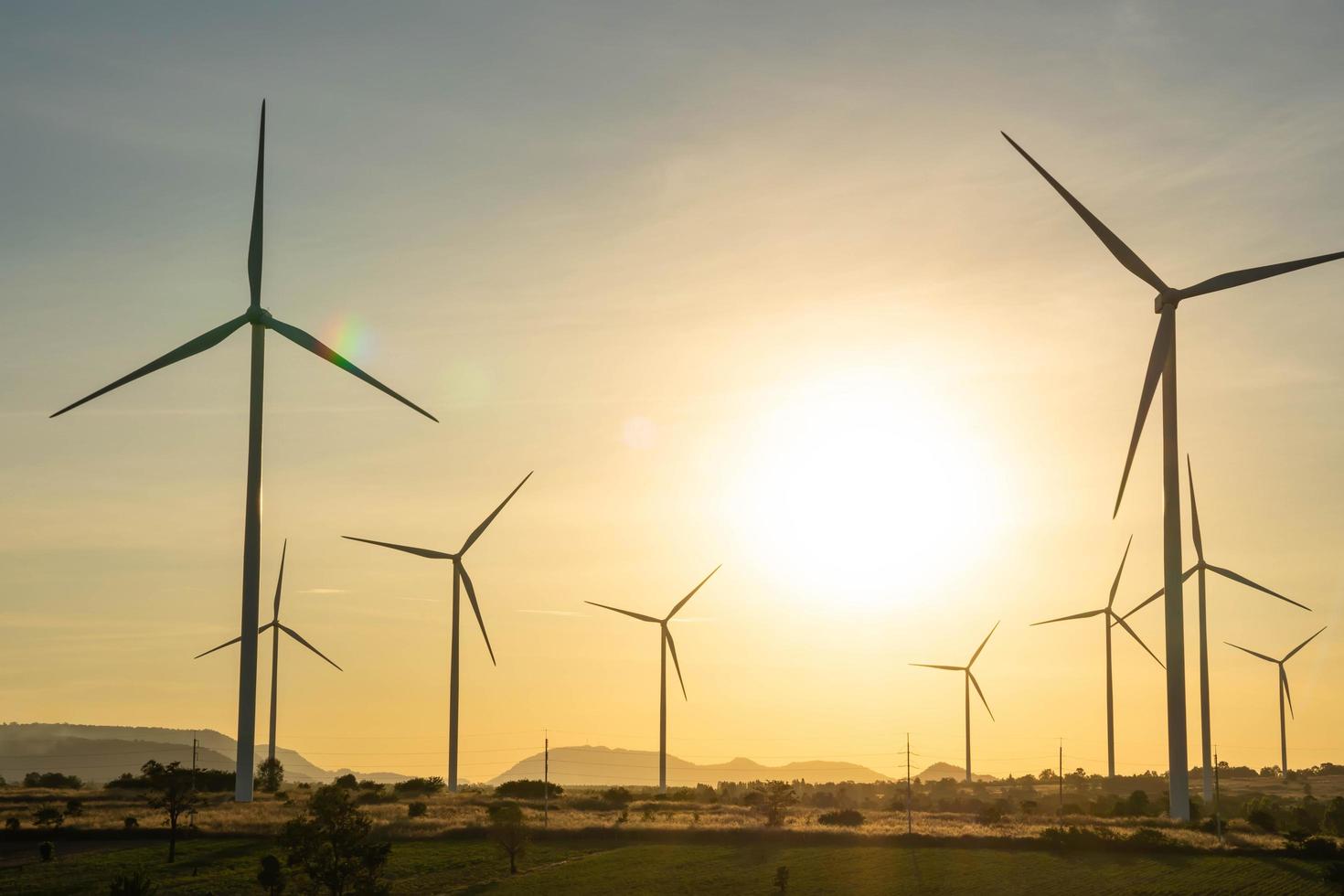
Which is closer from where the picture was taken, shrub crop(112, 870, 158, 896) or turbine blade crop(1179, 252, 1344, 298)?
shrub crop(112, 870, 158, 896)

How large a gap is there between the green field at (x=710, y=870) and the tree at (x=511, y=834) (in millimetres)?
930

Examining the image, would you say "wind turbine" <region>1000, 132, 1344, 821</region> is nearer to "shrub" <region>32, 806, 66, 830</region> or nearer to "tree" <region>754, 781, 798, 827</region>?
"tree" <region>754, 781, 798, 827</region>

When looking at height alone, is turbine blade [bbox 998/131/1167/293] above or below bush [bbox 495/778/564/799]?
above

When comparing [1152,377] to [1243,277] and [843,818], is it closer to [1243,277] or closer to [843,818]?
[1243,277]

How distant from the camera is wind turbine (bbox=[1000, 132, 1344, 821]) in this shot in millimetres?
116500

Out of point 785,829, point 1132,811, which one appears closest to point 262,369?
point 785,829

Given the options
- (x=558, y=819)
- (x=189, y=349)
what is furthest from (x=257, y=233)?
(x=558, y=819)

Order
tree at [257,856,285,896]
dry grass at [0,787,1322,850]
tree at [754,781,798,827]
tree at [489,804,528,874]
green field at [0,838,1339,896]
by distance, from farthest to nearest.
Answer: tree at [754,781,798,827], dry grass at [0,787,1322,850], tree at [489,804,528,874], green field at [0,838,1339,896], tree at [257,856,285,896]

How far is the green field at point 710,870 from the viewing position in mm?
92250

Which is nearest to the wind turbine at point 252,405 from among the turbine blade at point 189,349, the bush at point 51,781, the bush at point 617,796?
the turbine blade at point 189,349

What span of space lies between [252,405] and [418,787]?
6059 cm

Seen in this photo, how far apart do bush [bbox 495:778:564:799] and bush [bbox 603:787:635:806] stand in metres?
A: 5.63

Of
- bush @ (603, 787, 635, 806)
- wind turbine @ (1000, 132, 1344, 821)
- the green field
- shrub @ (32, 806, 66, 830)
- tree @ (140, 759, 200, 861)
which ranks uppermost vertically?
wind turbine @ (1000, 132, 1344, 821)

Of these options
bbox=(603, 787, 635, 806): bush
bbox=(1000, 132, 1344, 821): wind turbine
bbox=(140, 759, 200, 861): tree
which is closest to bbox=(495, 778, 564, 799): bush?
bbox=(603, 787, 635, 806): bush
